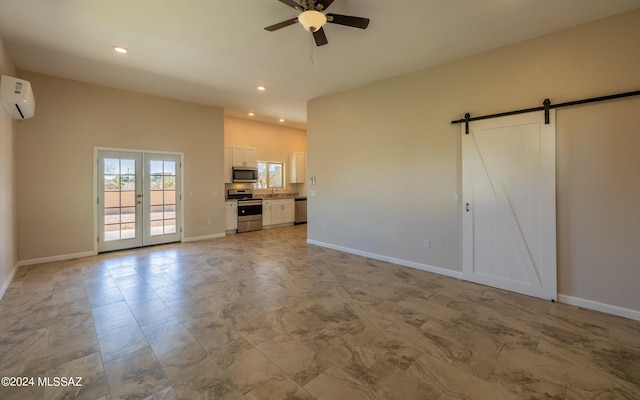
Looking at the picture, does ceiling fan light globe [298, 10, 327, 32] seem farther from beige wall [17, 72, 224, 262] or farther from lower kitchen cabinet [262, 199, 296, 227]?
lower kitchen cabinet [262, 199, 296, 227]

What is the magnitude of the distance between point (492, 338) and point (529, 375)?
1.57 ft

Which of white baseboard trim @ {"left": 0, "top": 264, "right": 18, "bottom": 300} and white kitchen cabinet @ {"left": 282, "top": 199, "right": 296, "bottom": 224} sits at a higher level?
white kitchen cabinet @ {"left": 282, "top": 199, "right": 296, "bottom": 224}

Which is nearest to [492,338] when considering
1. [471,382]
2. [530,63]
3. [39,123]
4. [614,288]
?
[471,382]

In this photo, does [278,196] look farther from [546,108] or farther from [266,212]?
[546,108]

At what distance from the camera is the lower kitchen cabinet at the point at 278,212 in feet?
27.5

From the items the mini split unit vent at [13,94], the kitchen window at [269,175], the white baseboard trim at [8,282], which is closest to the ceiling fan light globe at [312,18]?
the mini split unit vent at [13,94]

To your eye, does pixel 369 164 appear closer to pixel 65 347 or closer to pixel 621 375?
pixel 621 375

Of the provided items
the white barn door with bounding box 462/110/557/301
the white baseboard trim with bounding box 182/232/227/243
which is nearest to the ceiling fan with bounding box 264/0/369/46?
the white barn door with bounding box 462/110/557/301

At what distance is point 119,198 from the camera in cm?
559

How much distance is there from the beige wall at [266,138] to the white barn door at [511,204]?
6.25m

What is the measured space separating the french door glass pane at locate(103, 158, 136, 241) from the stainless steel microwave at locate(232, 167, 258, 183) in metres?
2.58

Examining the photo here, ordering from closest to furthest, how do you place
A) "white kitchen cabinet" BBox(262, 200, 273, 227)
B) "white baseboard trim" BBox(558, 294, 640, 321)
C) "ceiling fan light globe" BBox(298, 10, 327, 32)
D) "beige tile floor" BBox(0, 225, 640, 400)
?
"beige tile floor" BBox(0, 225, 640, 400) → "ceiling fan light globe" BBox(298, 10, 327, 32) → "white baseboard trim" BBox(558, 294, 640, 321) → "white kitchen cabinet" BBox(262, 200, 273, 227)

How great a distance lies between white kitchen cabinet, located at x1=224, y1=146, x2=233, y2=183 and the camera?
7748 mm

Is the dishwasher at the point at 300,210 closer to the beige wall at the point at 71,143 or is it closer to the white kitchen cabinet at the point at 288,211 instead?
the white kitchen cabinet at the point at 288,211
